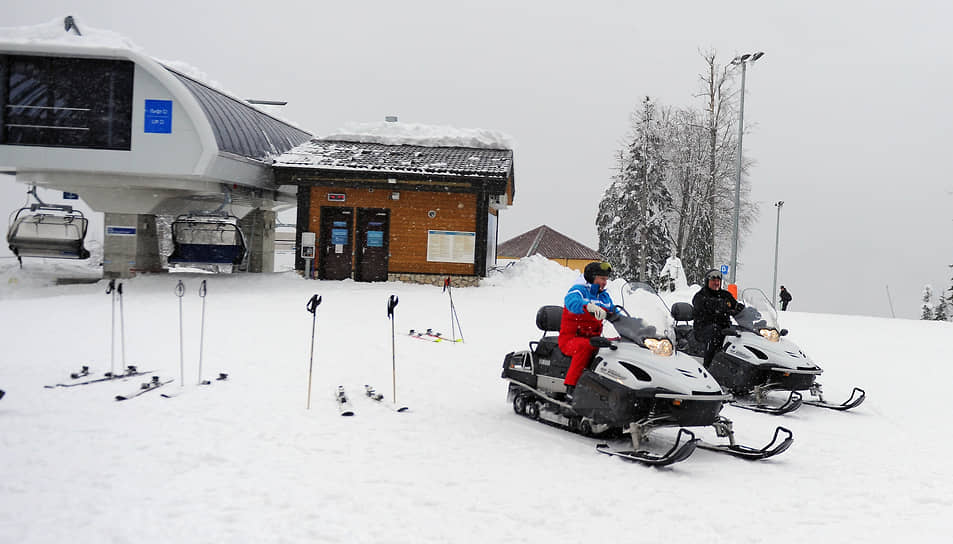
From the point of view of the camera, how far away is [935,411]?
27.4 ft

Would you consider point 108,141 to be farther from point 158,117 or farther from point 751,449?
point 751,449

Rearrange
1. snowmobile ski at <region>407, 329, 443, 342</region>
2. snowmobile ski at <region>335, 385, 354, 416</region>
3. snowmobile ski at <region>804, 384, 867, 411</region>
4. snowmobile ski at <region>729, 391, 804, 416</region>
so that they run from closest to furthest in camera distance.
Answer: snowmobile ski at <region>335, 385, 354, 416</region>
snowmobile ski at <region>729, 391, 804, 416</region>
snowmobile ski at <region>804, 384, 867, 411</region>
snowmobile ski at <region>407, 329, 443, 342</region>

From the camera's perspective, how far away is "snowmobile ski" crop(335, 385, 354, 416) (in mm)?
6227

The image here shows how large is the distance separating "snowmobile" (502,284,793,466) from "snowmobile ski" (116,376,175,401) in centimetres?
388

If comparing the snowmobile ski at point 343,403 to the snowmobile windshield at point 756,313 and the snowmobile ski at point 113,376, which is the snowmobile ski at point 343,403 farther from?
the snowmobile windshield at point 756,313

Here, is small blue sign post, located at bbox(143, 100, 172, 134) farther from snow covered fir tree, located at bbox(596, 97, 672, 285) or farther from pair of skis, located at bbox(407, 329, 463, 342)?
snow covered fir tree, located at bbox(596, 97, 672, 285)

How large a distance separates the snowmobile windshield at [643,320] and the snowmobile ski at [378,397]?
218 cm

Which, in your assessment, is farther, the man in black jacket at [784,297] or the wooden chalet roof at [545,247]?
the wooden chalet roof at [545,247]

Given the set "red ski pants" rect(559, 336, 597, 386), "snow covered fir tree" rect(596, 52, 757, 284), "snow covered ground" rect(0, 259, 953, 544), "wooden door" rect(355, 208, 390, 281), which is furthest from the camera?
"snow covered fir tree" rect(596, 52, 757, 284)

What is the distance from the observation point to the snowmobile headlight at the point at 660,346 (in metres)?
5.73

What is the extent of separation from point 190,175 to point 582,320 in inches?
558

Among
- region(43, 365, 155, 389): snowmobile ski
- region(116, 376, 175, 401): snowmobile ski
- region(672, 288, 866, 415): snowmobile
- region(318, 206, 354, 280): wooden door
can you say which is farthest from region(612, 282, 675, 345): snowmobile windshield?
region(318, 206, 354, 280): wooden door

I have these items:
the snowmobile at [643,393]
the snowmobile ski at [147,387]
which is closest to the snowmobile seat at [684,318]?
the snowmobile at [643,393]

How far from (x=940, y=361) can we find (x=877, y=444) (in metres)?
7.50
